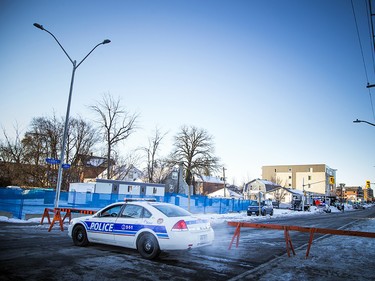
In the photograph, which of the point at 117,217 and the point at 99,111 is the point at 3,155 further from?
the point at 117,217

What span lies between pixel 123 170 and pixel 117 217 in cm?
4131

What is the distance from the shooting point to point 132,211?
8.02 m

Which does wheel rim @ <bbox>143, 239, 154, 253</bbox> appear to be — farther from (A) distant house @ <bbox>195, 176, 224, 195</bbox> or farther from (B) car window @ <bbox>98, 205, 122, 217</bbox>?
(A) distant house @ <bbox>195, 176, 224, 195</bbox>

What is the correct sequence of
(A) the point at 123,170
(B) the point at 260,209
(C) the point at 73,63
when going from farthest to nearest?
(A) the point at 123,170 < (B) the point at 260,209 < (C) the point at 73,63

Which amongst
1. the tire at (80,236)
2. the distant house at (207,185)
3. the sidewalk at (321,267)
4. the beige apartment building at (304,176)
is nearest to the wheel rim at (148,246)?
the tire at (80,236)

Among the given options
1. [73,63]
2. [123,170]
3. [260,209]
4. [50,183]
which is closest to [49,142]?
[50,183]

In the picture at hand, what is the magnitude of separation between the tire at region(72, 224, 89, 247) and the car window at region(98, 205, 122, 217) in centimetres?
78

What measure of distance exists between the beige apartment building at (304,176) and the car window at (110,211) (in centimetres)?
11507

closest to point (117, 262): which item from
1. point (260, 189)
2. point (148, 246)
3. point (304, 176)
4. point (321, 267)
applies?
point (148, 246)

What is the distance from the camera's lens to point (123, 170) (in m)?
48.3

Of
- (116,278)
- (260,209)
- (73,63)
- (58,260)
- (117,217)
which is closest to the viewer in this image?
(116,278)

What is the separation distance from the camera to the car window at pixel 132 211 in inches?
309

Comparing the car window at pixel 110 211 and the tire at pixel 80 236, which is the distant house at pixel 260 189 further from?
the car window at pixel 110 211

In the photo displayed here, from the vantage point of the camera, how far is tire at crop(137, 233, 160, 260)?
23.5 feet
